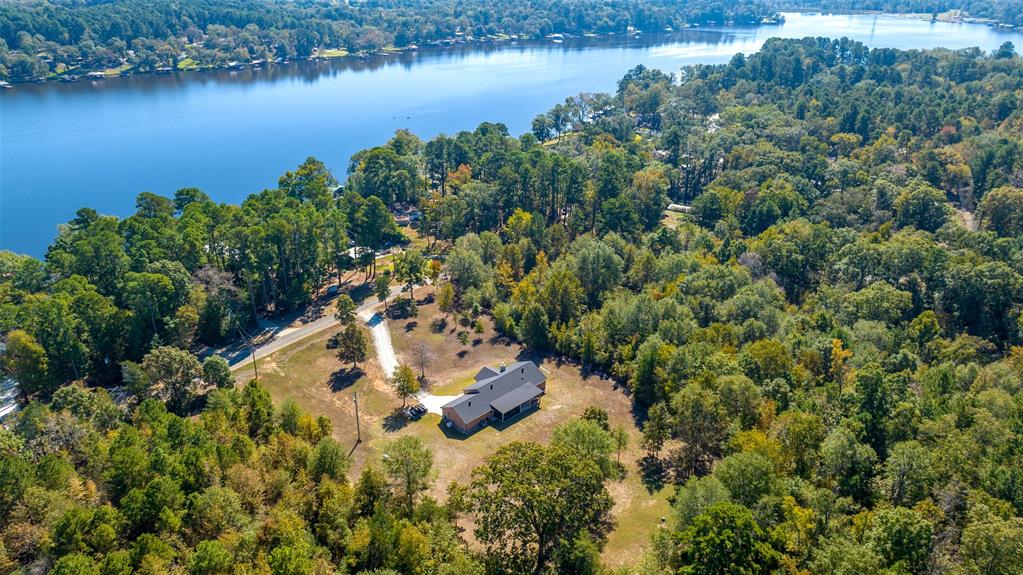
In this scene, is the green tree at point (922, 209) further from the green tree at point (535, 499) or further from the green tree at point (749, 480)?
the green tree at point (535, 499)

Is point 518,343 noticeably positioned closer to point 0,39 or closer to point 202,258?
point 202,258

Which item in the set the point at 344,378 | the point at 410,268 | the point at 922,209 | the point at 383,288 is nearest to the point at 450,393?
the point at 344,378

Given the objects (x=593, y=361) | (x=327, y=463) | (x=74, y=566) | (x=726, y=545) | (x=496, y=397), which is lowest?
(x=593, y=361)

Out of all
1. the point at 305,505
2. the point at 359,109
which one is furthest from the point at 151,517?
the point at 359,109

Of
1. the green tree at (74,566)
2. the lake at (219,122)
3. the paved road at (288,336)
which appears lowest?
the paved road at (288,336)

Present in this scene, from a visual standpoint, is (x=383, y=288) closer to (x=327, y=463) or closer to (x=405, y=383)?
(x=405, y=383)

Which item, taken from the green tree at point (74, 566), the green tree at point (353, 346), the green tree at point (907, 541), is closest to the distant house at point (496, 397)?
the green tree at point (353, 346)
